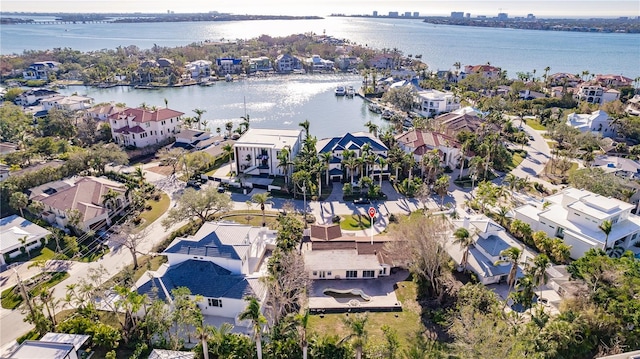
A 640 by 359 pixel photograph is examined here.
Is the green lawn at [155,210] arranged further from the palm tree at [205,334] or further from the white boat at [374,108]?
the white boat at [374,108]

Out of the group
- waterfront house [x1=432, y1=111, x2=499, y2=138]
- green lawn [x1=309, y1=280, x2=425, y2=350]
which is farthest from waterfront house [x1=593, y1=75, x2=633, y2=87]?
green lawn [x1=309, y1=280, x2=425, y2=350]

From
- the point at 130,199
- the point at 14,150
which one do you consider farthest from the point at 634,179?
the point at 14,150

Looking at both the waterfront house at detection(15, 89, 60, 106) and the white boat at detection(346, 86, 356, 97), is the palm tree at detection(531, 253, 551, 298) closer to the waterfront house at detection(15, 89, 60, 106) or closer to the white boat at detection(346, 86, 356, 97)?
the white boat at detection(346, 86, 356, 97)

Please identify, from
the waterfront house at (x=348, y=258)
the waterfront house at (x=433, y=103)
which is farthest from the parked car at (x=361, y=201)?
the waterfront house at (x=433, y=103)

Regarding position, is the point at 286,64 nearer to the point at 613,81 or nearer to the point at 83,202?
the point at 613,81

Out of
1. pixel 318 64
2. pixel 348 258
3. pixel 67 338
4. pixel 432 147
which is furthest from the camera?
pixel 318 64

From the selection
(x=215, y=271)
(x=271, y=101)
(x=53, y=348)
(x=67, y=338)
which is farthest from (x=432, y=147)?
(x=271, y=101)
